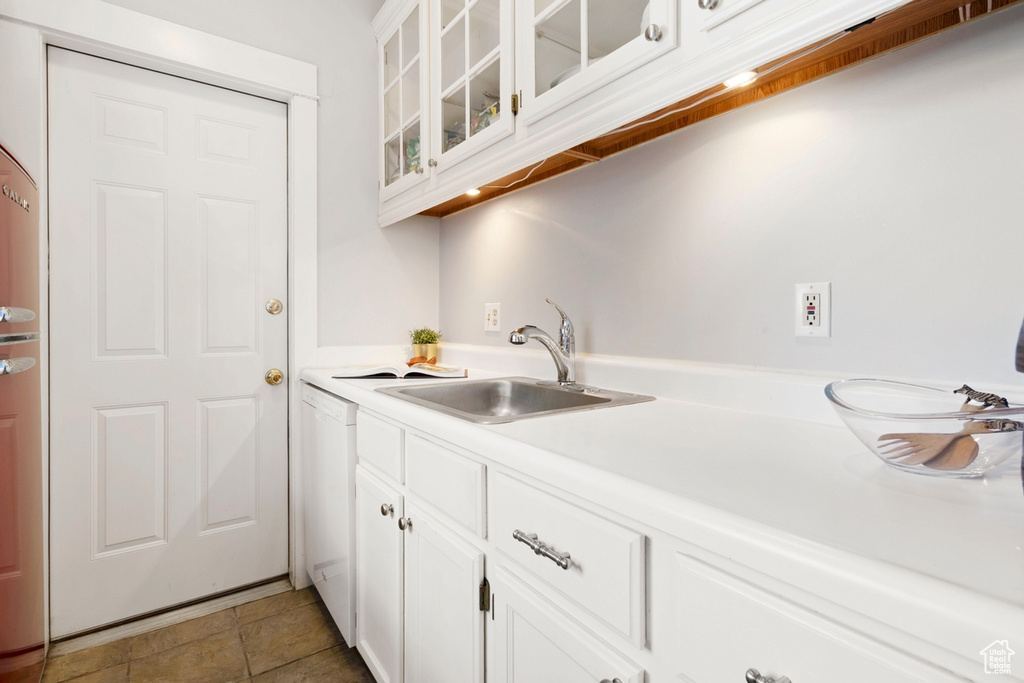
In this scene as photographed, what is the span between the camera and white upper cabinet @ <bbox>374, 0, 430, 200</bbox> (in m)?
1.72

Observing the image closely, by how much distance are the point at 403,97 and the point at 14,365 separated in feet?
4.87

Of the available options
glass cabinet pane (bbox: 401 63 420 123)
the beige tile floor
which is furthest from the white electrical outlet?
the beige tile floor

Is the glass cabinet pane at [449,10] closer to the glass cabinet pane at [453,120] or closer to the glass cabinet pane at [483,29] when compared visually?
the glass cabinet pane at [483,29]

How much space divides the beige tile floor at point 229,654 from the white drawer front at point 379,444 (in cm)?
68

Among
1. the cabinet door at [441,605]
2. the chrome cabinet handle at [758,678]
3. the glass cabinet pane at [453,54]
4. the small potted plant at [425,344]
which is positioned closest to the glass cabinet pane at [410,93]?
the glass cabinet pane at [453,54]

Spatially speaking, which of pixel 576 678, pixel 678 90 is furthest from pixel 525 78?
pixel 576 678

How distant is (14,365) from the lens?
3.26 ft

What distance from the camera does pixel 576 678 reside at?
0.69 metres

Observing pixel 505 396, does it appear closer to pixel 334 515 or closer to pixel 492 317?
pixel 492 317

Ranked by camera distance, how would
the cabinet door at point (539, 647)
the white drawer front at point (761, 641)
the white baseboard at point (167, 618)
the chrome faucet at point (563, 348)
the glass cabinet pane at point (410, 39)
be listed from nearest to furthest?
the white drawer front at point (761, 641) < the cabinet door at point (539, 647) < the chrome faucet at point (563, 348) < the white baseboard at point (167, 618) < the glass cabinet pane at point (410, 39)

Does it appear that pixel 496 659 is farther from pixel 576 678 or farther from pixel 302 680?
pixel 302 680

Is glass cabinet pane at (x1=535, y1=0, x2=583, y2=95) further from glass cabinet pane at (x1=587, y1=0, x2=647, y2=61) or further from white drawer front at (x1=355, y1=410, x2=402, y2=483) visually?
white drawer front at (x1=355, y1=410, x2=402, y2=483)

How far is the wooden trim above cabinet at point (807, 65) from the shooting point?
77 cm

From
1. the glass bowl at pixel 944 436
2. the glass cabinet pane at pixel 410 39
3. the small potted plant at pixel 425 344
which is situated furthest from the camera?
the small potted plant at pixel 425 344
